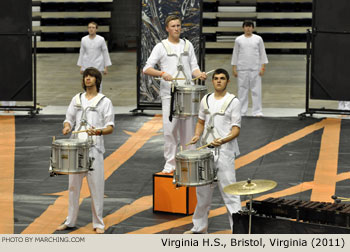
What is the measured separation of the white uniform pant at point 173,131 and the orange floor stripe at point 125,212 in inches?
24.3

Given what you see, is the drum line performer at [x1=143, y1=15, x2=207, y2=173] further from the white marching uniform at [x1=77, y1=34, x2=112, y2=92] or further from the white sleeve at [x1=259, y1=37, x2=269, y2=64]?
the white marching uniform at [x1=77, y1=34, x2=112, y2=92]

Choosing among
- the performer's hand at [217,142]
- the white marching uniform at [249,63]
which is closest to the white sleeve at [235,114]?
the performer's hand at [217,142]

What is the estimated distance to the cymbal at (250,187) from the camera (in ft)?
25.2

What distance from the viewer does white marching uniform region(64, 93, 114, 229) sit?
9.32 meters

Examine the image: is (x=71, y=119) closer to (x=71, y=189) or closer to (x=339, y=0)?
(x=71, y=189)

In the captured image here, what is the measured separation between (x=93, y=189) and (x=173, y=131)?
6.60 feet

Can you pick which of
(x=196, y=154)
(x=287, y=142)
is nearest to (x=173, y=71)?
(x=196, y=154)

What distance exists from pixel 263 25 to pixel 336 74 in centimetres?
1218

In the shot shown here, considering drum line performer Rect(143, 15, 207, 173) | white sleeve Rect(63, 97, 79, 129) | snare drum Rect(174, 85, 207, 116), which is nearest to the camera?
white sleeve Rect(63, 97, 79, 129)

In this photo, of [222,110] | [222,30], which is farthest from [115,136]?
[222,30]

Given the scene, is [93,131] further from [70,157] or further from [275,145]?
[275,145]

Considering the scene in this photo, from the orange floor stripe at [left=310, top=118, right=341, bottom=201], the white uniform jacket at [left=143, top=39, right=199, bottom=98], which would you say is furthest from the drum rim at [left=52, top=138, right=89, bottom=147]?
the orange floor stripe at [left=310, top=118, right=341, bottom=201]

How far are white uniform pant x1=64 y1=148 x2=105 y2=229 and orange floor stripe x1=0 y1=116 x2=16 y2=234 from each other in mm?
787

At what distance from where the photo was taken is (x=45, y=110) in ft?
57.4
